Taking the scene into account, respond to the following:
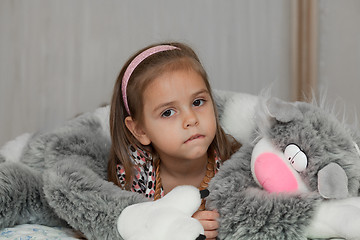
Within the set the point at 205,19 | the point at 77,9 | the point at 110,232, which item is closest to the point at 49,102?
the point at 77,9

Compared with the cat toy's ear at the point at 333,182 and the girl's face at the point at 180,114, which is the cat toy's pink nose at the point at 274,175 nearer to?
the cat toy's ear at the point at 333,182

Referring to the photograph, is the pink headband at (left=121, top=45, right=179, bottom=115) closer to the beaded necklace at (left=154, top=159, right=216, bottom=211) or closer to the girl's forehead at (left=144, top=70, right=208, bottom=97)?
the girl's forehead at (left=144, top=70, right=208, bottom=97)

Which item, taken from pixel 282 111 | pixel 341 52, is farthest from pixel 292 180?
pixel 341 52

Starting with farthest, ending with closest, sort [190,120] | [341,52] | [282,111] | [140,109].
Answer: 1. [341,52]
2. [140,109]
3. [190,120]
4. [282,111]

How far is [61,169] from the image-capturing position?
1312mm

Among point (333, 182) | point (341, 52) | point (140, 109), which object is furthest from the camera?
point (341, 52)

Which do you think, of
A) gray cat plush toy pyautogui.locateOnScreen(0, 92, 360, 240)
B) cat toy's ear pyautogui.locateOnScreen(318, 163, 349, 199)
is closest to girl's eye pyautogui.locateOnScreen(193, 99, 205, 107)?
gray cat plush toy pyautogui.locateOnScreen(0, 92, 360, 240)

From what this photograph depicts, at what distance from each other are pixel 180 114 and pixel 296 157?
0.38m

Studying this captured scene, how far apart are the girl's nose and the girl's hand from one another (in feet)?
0.86

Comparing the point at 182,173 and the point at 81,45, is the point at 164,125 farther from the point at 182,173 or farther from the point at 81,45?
the point at 81,45

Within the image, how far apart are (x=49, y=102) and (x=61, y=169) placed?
122cm

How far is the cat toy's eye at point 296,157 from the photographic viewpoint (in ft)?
3.55

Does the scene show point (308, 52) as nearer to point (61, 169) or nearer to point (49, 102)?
point (49, 102)

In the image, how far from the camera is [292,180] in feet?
3.59
